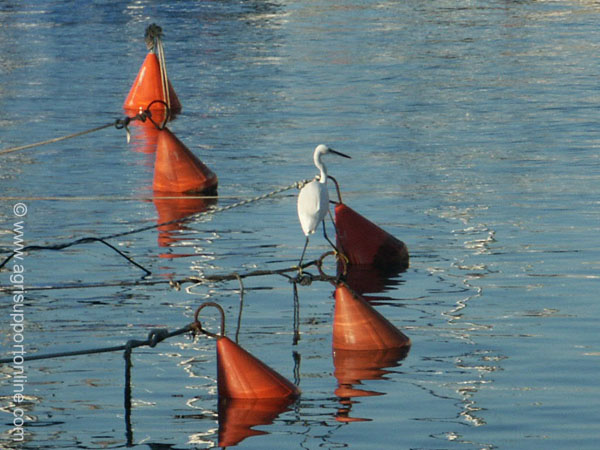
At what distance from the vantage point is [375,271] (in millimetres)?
13891

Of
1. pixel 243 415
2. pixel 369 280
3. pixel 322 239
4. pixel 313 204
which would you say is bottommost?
pixel 243 415

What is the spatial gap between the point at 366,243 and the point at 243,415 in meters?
4.61

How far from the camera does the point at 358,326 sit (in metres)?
11.0

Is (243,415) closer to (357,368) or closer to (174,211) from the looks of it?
(357,368)

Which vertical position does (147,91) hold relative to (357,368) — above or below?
above

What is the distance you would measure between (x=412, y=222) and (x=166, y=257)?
291 centimetres

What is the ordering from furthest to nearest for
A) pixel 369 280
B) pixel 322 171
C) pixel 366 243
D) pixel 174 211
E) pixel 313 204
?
pixel 174 211
pixel 366 243
pixel 369 280
pixel 322 171
pixel 313 204

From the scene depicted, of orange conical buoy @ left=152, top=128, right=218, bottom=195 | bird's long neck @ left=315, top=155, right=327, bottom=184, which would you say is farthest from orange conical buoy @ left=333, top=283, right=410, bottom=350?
orange conical buoy @ left=152, top=128, right=218, bottom=195

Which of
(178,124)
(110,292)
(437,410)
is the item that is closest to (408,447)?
(437,410)

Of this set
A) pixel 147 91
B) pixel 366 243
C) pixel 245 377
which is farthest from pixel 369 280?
pixel 147 91

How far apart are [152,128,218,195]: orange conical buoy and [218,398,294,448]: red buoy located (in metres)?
7.97

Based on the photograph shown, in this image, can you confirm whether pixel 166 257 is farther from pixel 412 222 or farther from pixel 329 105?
pixel 329 105

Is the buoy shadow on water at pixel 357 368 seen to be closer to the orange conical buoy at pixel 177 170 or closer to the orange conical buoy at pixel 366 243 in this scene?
the orange conical buoy at pixel 366 243

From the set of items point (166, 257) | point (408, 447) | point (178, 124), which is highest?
point (178, 124)
